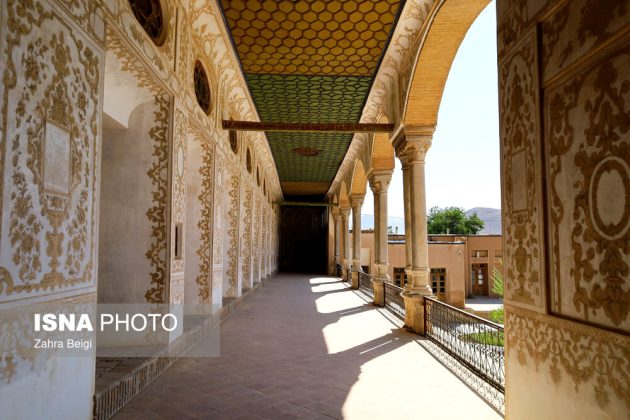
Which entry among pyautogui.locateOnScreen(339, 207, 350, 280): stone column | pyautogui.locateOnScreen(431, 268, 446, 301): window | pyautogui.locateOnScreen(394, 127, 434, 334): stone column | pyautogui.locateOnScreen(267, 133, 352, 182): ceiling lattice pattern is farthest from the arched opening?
pyautogui.locateOnScreen(431, 268, 446, 301): window

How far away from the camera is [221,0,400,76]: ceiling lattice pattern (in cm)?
587

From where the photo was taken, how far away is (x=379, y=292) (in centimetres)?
1087

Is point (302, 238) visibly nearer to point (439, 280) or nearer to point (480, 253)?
point (439, 280)

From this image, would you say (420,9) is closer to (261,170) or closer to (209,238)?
(209,238)

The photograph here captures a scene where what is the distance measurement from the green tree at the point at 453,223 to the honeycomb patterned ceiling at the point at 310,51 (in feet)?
149

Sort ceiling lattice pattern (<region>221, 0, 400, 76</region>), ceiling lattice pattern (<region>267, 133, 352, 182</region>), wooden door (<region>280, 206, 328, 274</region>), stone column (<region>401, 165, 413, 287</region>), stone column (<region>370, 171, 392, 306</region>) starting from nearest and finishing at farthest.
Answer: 1. ceiling lattice pattern (<region>221, 0, 400, 76</region>)
2. stone column (<region>401, 165, 413, 287</region>)
3. stone column (<region>370, 171, 392, 306</region>)
4. ceiling lattice pattern (<region>267, 133, 352, 182</region>)
5. wooden door (<region>280, 206, 328, 274</region>)

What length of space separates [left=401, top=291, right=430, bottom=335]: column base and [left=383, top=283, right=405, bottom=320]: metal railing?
129 cm

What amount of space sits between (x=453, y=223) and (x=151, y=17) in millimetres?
52822

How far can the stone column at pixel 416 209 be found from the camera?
7508 millimetres

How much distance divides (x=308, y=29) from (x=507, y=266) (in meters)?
4.88

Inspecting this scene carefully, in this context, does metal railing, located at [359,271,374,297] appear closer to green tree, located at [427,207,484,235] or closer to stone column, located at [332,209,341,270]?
Result: stone column, located at [332,209,341,270]

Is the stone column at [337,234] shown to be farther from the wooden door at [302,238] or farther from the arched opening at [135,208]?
the arched opening at [135,208]

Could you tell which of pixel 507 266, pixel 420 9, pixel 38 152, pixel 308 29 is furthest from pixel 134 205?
pixel 420 9

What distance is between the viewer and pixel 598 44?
6.85ft
